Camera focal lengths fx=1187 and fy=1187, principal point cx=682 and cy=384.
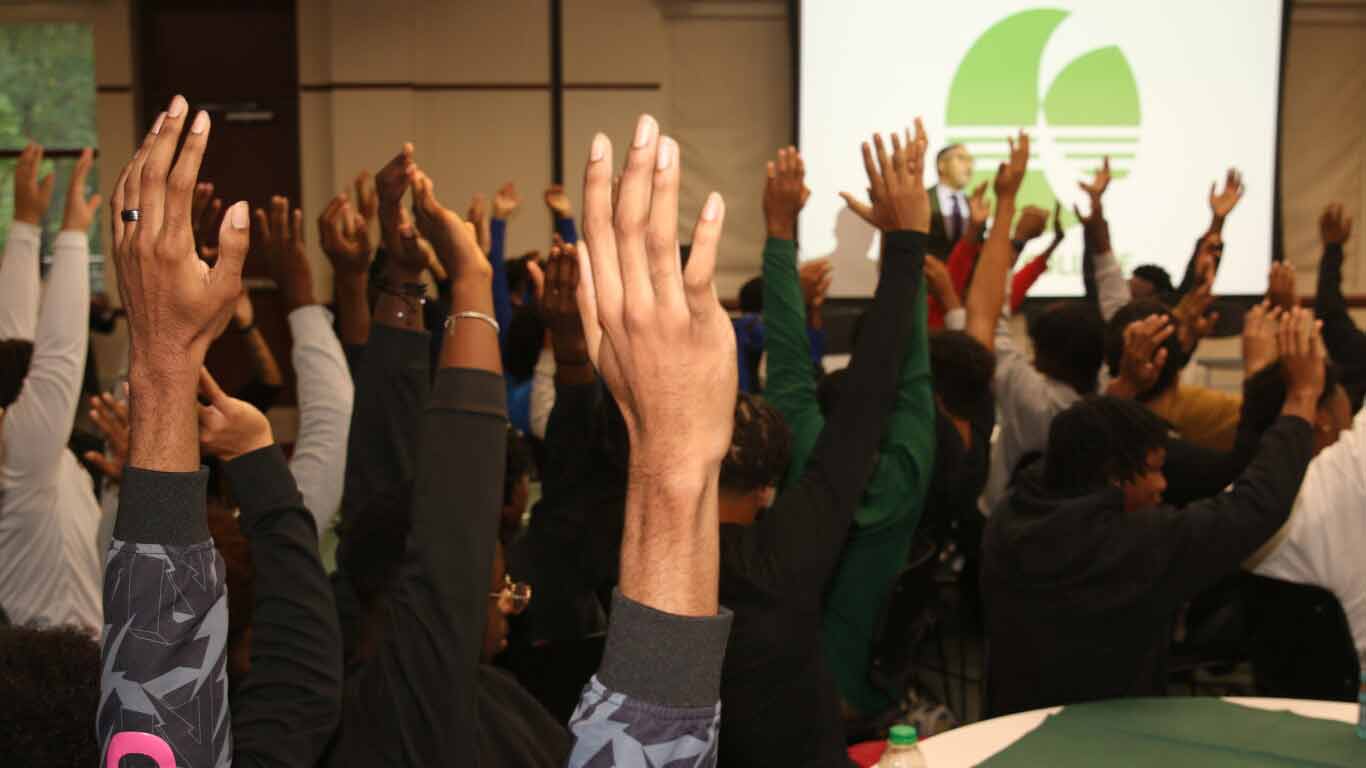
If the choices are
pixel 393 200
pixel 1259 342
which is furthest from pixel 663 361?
pixel 1259 342

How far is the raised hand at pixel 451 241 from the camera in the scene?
4.54ft

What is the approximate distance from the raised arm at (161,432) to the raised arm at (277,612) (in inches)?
8.8

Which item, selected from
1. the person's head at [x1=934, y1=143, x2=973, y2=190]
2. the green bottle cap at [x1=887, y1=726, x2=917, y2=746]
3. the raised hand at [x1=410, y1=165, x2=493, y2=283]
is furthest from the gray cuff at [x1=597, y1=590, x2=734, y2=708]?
the person's head at [x1=934, y1=143, x2=973, y2=190]

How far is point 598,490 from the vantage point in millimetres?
2008

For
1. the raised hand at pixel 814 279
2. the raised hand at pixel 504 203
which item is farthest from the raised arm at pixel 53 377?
the raised hand at pixel 814 279

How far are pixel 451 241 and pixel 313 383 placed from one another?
0.68m

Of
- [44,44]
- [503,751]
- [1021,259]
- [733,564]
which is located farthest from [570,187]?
[503,751]

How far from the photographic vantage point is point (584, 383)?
2.03m

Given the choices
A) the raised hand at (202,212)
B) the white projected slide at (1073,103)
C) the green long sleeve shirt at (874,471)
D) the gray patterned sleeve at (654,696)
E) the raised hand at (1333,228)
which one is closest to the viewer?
the gray patterned sleeve at (654,696)

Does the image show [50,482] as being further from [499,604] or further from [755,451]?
[755,451]

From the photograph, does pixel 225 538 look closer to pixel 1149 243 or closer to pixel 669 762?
pixel 669 762

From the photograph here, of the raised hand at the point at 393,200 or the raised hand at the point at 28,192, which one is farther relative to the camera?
the raised hand at the point at 28,192

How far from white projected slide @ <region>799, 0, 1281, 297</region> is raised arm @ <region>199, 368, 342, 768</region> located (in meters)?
5.00

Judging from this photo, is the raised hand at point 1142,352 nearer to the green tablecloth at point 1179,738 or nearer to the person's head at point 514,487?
the green tablecloth at point 1179,738
